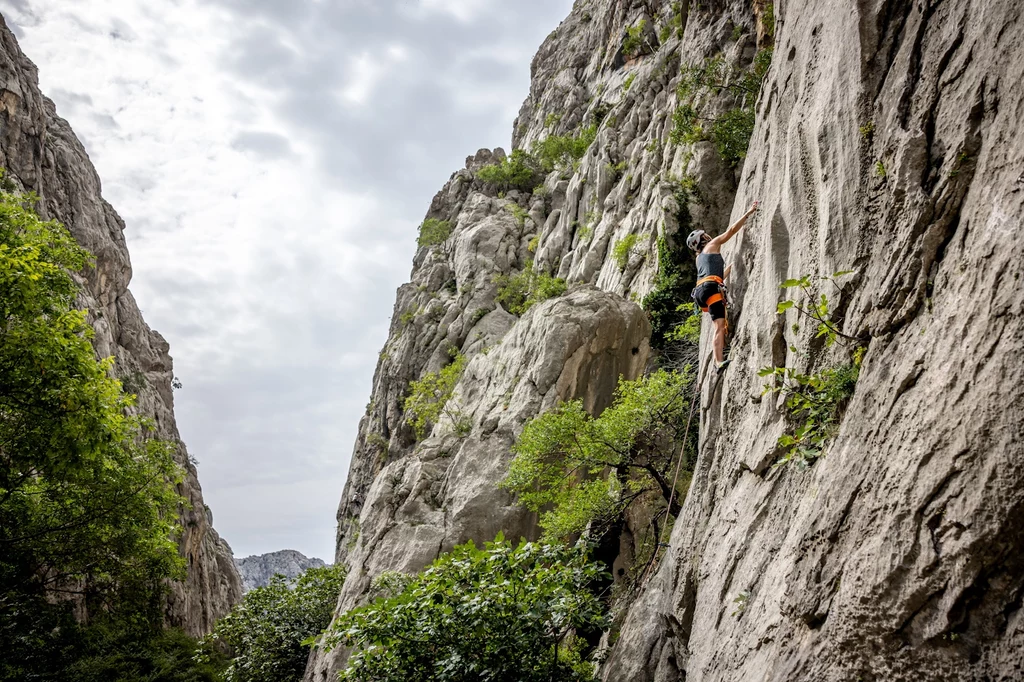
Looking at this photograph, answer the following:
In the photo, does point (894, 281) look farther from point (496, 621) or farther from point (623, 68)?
point (623, 68)

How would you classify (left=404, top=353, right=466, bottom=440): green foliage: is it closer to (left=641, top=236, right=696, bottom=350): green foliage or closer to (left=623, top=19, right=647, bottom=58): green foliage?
(left=641, top=236, right=696, bottom=350): green foliage

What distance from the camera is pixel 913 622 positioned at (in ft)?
15.5

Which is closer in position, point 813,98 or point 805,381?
point 805,381

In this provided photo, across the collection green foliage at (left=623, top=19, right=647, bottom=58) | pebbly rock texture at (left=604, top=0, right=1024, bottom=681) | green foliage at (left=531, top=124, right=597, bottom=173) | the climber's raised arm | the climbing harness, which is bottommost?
pebbly rock texture at (left=604, top=0, right=1024, bottom=681)

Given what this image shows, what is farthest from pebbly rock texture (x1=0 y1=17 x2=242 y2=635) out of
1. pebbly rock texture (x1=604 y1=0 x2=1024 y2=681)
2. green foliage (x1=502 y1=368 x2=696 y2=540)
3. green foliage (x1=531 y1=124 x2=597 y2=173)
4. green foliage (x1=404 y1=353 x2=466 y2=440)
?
pebbly rock texture (x1=604 y1=0 x2=1024 y2=681)

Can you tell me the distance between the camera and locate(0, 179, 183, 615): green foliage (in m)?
10.7

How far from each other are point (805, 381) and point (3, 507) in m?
16.0

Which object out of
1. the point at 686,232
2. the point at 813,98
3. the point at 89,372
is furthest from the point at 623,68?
the point at 89,372

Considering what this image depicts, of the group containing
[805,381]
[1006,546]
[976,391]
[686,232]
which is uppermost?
[686,232]

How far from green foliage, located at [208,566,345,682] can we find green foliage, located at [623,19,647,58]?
33.3 m

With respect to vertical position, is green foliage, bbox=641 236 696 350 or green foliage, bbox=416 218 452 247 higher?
green foliage, bbox=416 218 452 247

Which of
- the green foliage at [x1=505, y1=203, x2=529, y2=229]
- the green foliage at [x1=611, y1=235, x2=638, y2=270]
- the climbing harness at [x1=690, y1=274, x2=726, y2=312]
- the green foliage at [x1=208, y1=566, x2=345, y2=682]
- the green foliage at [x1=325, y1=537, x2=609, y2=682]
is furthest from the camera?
the green foliage at [x1=505, y1=203, x2=529, y2=229]

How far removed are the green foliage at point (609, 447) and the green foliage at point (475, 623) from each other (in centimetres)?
408

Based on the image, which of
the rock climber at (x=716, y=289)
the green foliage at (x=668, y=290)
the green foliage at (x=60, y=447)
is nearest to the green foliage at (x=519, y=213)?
the green foliage at (x=668, y=290)
